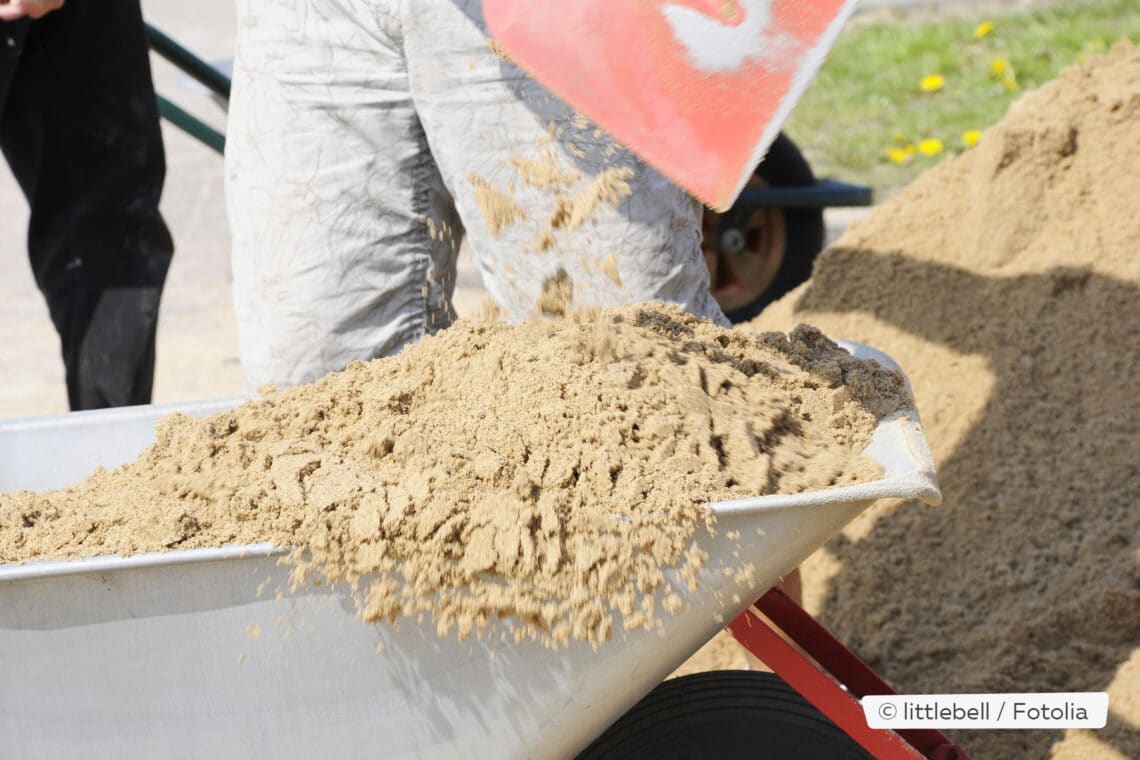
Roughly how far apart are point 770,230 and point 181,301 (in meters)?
2.12

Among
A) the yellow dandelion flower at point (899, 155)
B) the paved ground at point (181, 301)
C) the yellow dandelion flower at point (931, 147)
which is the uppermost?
the yellow dandelion flower at point (931, 147)

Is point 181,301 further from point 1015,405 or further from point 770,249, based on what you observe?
point 1015,405

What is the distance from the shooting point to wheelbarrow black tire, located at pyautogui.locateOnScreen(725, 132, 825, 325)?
12.0 ft

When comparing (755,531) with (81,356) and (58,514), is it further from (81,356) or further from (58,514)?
(81,356)

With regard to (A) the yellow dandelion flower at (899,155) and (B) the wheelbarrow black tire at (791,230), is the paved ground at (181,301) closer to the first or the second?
(A) the yellow dandelion flower at (899,155)

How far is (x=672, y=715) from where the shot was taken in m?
1.52

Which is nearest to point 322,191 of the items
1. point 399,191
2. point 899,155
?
point 399,191

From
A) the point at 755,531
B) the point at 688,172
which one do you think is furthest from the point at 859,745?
the point at 688,172

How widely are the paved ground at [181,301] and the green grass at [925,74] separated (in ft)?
1.26

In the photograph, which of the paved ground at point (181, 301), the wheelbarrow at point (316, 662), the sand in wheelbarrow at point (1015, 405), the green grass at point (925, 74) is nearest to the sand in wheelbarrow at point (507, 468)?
the wheelbarrow at point (316, 662)

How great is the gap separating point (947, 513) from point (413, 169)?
1.21 metres

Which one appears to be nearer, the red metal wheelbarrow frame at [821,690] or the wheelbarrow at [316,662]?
the wheelbarrow at [316,662]

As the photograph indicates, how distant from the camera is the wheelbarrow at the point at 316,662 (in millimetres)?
1262

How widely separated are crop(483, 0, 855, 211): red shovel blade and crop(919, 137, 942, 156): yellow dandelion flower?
366 centimetres
